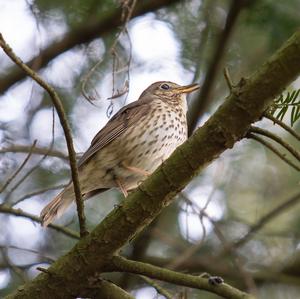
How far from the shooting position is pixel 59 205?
15.5ft

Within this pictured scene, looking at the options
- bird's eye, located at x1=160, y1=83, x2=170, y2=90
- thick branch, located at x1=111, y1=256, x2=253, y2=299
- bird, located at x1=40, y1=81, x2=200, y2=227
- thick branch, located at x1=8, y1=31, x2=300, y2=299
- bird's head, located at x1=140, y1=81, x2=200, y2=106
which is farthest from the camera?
bird's eye, located at x1=160, y1=83, x2=170, y2=90

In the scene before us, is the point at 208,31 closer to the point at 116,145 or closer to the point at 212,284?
the point at 116,145

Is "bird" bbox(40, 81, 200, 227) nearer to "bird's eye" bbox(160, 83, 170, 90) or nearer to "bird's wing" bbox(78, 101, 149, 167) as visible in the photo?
"bird's wing" bbox(78, 101, 149, 167)

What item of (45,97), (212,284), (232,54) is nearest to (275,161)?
(232,54)

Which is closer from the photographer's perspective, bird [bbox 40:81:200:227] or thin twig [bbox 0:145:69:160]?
thin twig [bbox 0:145:69:160]

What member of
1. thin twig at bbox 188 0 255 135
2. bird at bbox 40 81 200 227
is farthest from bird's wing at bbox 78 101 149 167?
thin twig at bbox 188 0 255 135

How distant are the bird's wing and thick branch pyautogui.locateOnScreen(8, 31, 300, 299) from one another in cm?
171

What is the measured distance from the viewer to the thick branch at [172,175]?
2820mm

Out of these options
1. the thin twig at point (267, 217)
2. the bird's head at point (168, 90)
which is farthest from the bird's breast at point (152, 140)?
the thin twig at point (267, 217)

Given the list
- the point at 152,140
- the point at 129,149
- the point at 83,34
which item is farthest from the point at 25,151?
the point at 83,34

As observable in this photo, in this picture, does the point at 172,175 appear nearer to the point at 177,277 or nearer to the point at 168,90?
the point at 177,277

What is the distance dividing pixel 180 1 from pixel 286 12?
87 cm

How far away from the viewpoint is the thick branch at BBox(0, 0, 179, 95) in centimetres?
553

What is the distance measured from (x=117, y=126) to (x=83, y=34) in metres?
0.79
